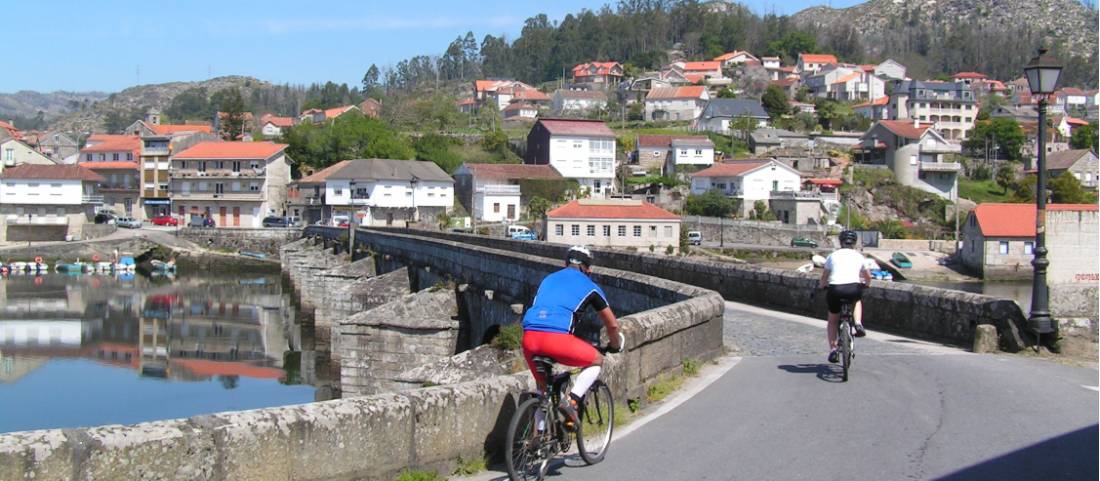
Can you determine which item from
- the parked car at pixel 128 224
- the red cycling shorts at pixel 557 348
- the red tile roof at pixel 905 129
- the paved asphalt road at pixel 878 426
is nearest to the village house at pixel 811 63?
the red tile roof at pixel 905 129

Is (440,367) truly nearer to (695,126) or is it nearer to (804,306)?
(804,306)

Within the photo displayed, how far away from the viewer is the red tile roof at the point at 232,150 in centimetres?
8919

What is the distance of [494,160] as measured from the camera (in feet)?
347

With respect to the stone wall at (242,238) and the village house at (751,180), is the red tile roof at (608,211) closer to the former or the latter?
the stone wall at (242,238)

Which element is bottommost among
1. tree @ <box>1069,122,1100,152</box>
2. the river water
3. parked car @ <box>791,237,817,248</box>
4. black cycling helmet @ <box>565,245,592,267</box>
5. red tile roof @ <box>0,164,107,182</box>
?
the river water

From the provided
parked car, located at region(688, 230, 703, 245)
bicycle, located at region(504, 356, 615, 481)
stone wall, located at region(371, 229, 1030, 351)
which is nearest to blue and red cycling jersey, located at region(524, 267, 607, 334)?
bicycle, located at region(504, 356, 615, 481)

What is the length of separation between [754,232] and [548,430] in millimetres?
80178

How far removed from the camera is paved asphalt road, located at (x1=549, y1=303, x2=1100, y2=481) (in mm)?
6855

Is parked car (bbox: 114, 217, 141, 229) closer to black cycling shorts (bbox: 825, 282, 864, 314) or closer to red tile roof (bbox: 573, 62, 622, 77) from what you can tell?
black cycling shorts (bbox: 825, 282, 864, 314)

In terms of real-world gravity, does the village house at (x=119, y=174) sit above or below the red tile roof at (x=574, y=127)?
below

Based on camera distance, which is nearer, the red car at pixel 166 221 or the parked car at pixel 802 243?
the parked car at pixel 802 243

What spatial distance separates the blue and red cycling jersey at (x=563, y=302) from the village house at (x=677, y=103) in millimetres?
135350

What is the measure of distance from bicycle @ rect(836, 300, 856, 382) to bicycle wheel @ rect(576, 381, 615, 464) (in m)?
3.54

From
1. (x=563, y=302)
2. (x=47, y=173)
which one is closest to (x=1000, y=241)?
(x=563, y=302)
